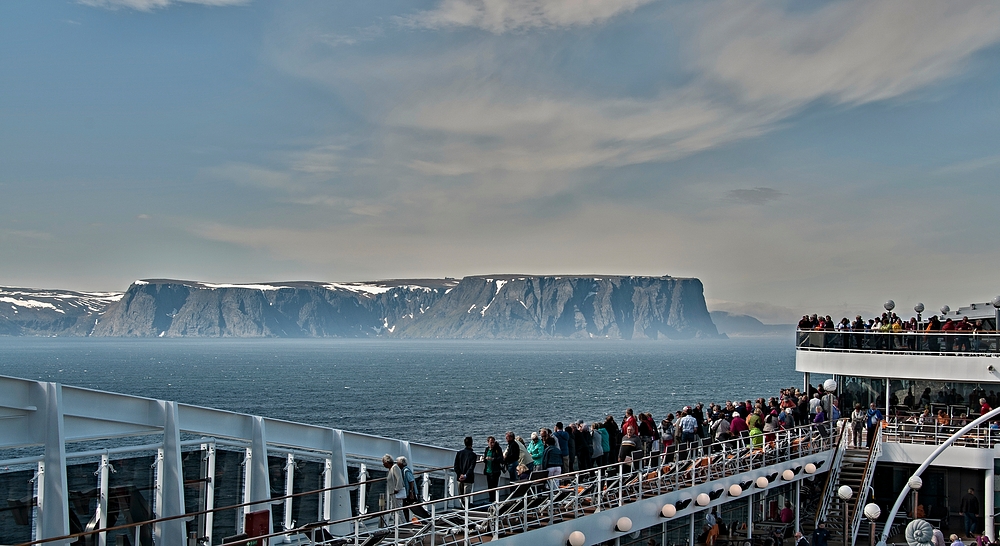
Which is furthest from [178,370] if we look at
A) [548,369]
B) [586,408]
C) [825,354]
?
[825,354]

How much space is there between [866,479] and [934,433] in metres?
2.76

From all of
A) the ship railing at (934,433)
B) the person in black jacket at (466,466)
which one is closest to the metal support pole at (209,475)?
the person in black jacket at (466,466)

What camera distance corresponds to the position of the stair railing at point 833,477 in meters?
24.3

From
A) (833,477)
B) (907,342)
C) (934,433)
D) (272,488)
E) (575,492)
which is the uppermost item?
(907,342)

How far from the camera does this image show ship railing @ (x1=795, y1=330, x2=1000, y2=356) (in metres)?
27.2

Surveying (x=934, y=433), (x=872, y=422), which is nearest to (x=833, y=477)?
(x=872, y=422)

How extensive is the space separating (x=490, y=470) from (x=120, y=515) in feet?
22.0

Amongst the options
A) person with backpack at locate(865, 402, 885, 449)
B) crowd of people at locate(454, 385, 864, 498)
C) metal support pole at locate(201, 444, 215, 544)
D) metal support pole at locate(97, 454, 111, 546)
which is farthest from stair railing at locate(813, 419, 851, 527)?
metal support pole at locate(97, 454, 111, 546)

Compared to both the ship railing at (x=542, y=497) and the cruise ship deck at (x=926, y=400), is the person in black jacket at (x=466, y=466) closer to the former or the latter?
the ship railing at (x=542, y=497)

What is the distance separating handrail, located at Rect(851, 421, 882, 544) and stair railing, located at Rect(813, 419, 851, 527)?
0.67 m

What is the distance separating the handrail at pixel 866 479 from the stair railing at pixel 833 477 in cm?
67

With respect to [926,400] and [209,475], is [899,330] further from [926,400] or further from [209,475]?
[209,475]

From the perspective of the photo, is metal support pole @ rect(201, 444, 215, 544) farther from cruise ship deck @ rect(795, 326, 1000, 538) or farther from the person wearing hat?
cruise ship deck @ rect(795, 326, 1000, 538)

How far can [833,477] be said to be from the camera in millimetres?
25594
